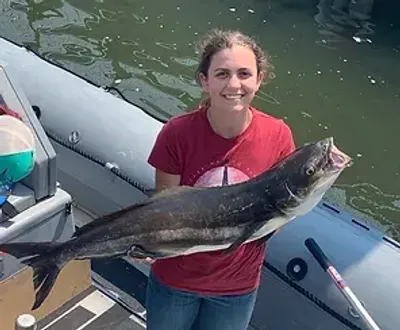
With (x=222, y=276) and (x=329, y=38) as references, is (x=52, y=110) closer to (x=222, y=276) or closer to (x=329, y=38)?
(x=222, y=276)

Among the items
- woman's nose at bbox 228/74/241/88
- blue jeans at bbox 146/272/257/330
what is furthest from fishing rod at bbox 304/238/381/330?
Result: woman's nose at bbox 228/74/241/88

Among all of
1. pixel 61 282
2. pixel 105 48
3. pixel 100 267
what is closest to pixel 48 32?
pixel 105 48

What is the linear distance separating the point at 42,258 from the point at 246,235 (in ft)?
1.75

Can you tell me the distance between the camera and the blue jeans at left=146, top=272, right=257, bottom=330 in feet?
8.01

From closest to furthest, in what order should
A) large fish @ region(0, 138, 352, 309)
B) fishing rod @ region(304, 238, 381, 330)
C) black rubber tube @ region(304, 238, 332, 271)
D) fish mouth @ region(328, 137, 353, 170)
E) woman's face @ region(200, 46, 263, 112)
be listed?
fish mouth @ region(328, 137, 353, 170), large fish @ region(0, 138, 352, 309), woman's face @ region(200, 46, 263, 112), fishing rod @ region(304, 238, 381, 330), black rubber tube @ region(304, 238, 332, 271)

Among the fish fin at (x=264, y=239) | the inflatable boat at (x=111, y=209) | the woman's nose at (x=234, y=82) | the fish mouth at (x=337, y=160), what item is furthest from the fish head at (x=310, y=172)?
the inflatable boat at (x=111, y=209)

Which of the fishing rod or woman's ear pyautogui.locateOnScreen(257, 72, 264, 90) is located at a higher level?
woman's ear pyautogui.locateOnScreen(257, 72, 264, 90)

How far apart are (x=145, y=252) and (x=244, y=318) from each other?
0.44m

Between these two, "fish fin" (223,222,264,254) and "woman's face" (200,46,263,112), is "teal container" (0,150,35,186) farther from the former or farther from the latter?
"fish fin" (223,222,264,254)

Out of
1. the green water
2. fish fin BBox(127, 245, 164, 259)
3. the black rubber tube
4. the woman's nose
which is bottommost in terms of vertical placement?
the green water

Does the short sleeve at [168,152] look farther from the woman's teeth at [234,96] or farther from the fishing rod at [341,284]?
the fishing rod at [341,284]

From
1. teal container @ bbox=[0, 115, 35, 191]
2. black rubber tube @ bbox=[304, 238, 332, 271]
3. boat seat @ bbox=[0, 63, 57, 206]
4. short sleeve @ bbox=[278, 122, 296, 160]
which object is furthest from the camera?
black rubber tube @ bbox=[304, 238, 332, 271]

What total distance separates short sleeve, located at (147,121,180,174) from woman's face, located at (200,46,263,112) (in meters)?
0.14

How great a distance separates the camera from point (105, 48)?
23.9 feet
